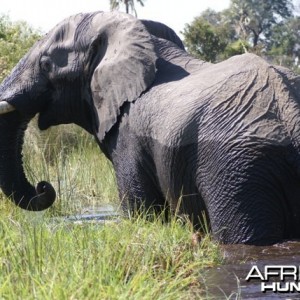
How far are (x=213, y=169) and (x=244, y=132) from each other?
280mm

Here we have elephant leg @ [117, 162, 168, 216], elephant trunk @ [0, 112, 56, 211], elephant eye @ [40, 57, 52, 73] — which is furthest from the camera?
elephant trunk @ [0, 112, 56, 211]

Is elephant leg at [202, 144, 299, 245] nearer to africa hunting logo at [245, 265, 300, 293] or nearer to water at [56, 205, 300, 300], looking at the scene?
water at [56, 205, 300, 300]

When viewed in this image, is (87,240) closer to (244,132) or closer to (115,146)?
(244,132)

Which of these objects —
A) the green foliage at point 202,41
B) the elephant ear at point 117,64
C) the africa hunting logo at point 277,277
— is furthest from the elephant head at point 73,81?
the green foliage at point 202,41

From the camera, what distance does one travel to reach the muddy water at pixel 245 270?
3719mm

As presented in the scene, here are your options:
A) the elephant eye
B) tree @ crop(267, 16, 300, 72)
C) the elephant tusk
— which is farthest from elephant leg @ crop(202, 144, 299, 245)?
tree @ crop(267, 16, 300, 72)

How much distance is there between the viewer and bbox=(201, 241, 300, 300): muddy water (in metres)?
3.72

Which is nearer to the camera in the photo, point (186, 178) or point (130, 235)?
point (130, 235)

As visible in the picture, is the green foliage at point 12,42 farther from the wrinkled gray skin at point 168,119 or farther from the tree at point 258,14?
the tree at point 258,14

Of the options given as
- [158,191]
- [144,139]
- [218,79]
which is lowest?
[158,191]

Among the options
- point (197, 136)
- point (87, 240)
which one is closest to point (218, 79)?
point (197, 136)

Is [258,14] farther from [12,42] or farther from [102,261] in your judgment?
[102,261]

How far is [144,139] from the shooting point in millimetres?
5445

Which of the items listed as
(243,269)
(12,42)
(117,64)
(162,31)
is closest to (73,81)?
(117,64)
